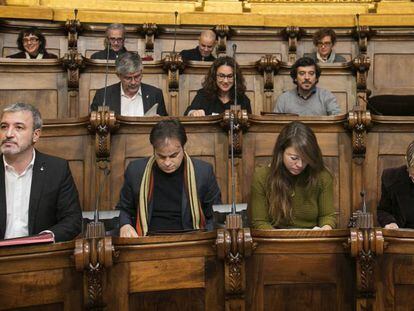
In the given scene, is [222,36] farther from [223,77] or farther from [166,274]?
[166,274]

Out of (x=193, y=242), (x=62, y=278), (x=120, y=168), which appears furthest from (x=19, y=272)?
(x=120, y=168)

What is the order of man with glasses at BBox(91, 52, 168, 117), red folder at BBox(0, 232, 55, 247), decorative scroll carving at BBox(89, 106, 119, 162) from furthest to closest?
man with glasses at BBox(91, 52, 168, 117)
decorative scroll carving at BBox(89, 106, 119, 162)
red folder at BBox(0, 232, 55, 247)

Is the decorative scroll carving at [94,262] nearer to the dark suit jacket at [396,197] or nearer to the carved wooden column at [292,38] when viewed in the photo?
the dark suit jacket at [396,197]

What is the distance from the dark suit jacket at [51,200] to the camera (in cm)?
92

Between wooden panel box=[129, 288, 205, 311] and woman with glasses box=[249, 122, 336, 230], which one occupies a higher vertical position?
woman with glasses box=[249, 122, 336, 230]

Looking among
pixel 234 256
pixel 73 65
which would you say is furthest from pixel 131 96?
pixel 234 256

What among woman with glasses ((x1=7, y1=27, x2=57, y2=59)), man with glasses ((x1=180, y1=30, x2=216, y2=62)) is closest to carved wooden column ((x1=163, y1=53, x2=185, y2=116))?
man with glasses ((x1=180, y1=30, x2=216, y2=62))

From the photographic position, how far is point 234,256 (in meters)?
0.74

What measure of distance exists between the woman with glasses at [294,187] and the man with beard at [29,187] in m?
0.28

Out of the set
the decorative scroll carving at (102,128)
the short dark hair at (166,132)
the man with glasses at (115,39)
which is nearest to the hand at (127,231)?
the short dark hair at (166,132)

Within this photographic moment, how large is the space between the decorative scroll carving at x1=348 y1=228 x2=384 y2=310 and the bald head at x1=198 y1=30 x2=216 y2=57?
117 cm

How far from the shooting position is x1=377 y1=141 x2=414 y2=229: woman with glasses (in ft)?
3.25

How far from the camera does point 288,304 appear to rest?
2.53ft

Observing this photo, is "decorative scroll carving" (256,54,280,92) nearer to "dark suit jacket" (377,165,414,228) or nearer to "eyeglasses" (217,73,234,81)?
"eyeglasses" (217,73,234,81)
